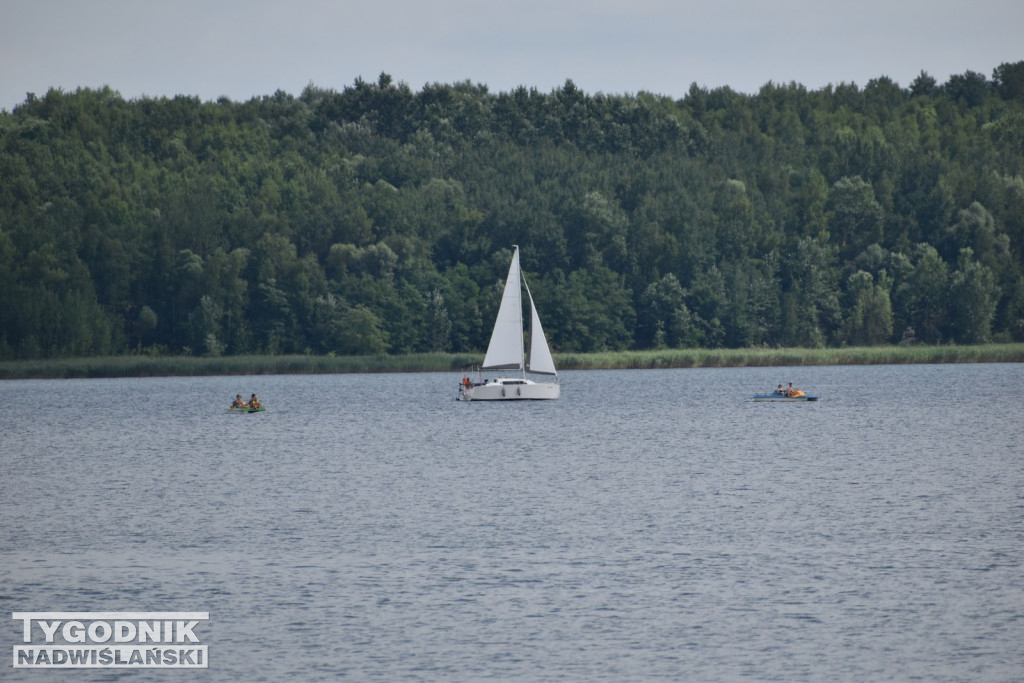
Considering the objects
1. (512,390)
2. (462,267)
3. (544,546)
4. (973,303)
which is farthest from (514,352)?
(973,303)

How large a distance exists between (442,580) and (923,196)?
17637 cm

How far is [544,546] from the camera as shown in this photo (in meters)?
40.8

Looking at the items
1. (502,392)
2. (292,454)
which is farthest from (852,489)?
(502,392)

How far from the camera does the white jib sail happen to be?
9538 centimetres

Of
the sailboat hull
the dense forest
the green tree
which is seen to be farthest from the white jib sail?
the green tree

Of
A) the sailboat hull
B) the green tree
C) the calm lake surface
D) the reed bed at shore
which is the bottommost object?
the calm lake surface

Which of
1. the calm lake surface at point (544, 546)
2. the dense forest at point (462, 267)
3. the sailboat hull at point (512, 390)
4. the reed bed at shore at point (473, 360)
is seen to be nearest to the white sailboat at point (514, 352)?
the sailboat hull at point (512, 390)

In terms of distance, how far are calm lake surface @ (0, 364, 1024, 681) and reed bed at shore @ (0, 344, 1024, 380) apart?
67.3 metres

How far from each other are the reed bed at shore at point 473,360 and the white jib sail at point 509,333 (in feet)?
192

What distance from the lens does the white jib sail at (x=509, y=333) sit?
95375 mm

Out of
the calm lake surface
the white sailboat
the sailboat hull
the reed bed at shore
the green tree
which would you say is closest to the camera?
the calm lake surface

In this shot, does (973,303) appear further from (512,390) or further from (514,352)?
(514,352)

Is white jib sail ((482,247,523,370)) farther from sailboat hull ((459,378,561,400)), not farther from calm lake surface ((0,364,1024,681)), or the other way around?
calm lake surface ((0,364,1024,681))

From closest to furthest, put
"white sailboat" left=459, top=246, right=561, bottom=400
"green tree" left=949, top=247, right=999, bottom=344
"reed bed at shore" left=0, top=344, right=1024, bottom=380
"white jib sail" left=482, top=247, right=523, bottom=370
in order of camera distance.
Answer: "white jib sail" left=482, top=247, right=523, bottom=370
"white sailboat" left=459, top=246, right=561, bottom=400
"reed bed at shore" left=0, top=344, right=1024, bottom=380
"green tree" left=949, top=247, right=999, bottom=344
